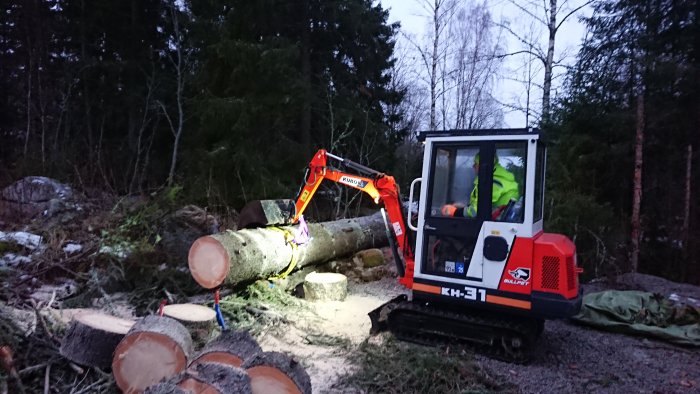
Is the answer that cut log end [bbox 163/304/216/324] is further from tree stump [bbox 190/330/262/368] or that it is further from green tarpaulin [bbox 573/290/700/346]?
green tarpaulin [bbox 573/290/700/346]

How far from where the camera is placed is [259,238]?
6289 mm

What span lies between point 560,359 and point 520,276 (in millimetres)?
1192

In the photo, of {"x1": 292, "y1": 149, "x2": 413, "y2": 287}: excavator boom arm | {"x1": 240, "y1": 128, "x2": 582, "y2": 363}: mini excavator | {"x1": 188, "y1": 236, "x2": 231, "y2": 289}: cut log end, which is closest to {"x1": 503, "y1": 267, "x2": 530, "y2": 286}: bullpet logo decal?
{"x1": 240, "y1": 128, "x2": 582, "y2": 363}: mini excavator

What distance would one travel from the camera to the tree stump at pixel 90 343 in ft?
12.2

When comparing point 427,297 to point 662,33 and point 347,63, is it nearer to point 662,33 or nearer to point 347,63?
point 662,33

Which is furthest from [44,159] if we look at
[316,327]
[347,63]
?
[316,327]

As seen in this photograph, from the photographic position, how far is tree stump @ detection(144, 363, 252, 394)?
2.70 metres

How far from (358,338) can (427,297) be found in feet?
3.29

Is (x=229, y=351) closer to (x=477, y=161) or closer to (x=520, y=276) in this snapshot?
(x=520, y=276)

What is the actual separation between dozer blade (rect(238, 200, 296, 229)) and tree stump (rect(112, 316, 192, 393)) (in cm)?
321

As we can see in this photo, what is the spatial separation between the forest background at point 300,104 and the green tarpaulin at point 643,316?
8.51 ft

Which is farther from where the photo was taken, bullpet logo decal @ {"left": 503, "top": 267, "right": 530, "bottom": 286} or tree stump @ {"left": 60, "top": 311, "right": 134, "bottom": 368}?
bullpet logo decal @ {"left": 503, "top": 267, "right": 530, "bottom": 286}

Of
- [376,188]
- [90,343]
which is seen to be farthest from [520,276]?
[90,343]

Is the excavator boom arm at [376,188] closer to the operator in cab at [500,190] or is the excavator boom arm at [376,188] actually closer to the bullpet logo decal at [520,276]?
the operator in cab at [500,190]
